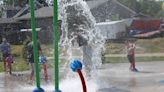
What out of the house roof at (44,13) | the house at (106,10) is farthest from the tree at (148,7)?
the house roof at (44,13)

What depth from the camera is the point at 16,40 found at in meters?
43.5

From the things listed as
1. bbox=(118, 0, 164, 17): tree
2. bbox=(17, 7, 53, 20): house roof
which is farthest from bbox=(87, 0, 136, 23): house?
bbox=(118, 0, 164, 17): tree

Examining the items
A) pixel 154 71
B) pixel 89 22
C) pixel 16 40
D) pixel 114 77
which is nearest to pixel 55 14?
pixel 89 22

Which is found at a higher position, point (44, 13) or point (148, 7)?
point (148, 7)

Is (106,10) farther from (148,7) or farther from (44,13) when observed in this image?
(148,7)

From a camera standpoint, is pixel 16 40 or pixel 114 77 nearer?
pixel 114 77

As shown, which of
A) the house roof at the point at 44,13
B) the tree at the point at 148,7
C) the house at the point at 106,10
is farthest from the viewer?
the tree at the point at 148,7

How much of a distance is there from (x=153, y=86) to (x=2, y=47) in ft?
31.5

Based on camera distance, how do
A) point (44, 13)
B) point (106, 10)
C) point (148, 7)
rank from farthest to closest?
1. point (148, 7)
2. point (44, 13)
3. point (106, 10)

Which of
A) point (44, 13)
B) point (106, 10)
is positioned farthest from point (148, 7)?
point (106, 10)

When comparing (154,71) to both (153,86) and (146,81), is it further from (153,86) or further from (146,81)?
(153,86)

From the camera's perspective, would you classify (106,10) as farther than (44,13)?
No

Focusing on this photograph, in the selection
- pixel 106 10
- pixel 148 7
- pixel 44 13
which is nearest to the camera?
pixel 106 10

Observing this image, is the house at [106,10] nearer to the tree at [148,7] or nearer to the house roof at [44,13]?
the house roof at [44,13]
